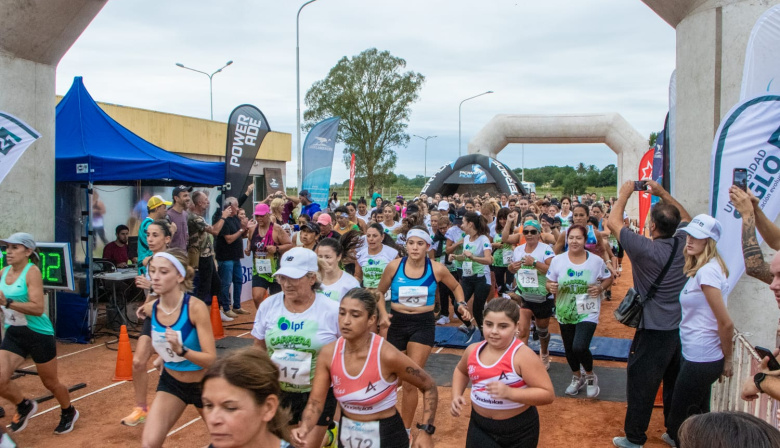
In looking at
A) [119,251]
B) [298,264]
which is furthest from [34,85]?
[298,264]

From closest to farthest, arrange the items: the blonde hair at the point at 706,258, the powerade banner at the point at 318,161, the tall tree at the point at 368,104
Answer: the blonde hair at the point at 706,258, the powerade banner at the point at 318,161, the tall tree at the point at 368,104

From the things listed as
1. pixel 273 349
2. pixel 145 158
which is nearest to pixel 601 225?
pixel 145 158

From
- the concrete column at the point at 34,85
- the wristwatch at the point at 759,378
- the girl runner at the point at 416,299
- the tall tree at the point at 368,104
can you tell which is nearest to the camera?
the wristwatch at the point at 759,378

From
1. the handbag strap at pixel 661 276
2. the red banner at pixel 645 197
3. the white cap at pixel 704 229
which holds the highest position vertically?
the red banner at pixel 645 197

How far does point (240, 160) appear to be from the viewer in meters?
11.1

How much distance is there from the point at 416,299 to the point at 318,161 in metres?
8.83

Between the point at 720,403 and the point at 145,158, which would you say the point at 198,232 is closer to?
the point at 145,158

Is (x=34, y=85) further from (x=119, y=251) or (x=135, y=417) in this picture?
(x=135, y=417)

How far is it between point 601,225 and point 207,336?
1124cm

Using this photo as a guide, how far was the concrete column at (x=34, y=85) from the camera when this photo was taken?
7.85 m

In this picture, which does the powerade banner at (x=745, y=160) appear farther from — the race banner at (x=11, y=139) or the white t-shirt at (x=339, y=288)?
the race banner at (x=11, y=139)

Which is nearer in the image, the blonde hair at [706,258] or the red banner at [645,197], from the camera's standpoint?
the blonde hair at [706,258]

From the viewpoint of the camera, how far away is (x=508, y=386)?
346cm

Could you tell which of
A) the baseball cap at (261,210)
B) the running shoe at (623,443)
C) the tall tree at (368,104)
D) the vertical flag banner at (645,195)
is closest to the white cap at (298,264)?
the running shoe at (623,443)
